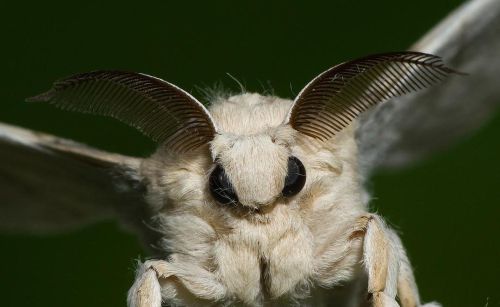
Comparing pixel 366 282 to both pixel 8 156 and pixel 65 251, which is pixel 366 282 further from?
pixel 65 251

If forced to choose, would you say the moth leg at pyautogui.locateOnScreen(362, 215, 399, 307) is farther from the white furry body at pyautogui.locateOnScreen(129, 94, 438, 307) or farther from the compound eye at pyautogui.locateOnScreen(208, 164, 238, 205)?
the compound eye at pyautogui.locateOnScreen(208, 164, 238, 205)

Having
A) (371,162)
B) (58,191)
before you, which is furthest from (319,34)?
(58,191)

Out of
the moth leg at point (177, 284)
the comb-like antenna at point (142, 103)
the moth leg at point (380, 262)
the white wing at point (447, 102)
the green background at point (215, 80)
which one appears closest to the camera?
the moth leg at point (380, 262)

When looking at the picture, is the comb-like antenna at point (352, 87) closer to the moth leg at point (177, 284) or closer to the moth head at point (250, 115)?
the moth head at point (250, 115)

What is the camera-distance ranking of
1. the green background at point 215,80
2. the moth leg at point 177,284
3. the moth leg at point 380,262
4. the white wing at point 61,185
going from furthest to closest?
the green background at point 215,80 < the white wing at point 61,185 < the moth leg at point 177,284 < the moth leg at point 380,262

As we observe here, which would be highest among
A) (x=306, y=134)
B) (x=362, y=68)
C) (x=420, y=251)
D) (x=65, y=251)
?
(x=362, y=68)

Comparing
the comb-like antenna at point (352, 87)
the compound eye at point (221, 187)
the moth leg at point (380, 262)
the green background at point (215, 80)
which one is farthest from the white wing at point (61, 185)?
the moth leg at point (380, 262)

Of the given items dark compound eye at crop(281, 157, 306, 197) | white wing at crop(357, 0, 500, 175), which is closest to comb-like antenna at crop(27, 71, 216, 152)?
dark compound eye at crop(281, 157, 306, 197)

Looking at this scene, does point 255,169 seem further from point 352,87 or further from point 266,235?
point 352,87
